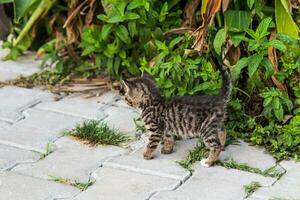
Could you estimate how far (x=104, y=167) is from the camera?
545cm

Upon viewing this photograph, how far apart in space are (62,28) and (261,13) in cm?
220

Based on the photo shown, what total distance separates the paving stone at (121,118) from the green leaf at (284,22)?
130 centimetres

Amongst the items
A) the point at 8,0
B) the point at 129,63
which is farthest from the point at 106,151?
the point at 8,0

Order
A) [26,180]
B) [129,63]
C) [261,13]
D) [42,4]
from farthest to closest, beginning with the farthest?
[42,4]
[129,63]
[261,13]
[26,180]

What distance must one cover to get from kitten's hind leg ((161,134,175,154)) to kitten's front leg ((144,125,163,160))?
0.06m

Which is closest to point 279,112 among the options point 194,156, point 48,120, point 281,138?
point 281,138

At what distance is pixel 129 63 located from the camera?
21.8 feet

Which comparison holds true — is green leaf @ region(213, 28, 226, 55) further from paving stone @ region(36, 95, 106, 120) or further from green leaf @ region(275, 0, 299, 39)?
paving stone @ region(36, 95, 106, 120)

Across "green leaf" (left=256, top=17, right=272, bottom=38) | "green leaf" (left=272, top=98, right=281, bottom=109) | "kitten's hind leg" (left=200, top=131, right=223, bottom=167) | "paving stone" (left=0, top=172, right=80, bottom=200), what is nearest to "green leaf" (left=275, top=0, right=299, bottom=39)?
"green leaf" (left=256, top=17, right=272, bottom=38)

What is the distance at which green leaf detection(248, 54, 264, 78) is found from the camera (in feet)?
18.4

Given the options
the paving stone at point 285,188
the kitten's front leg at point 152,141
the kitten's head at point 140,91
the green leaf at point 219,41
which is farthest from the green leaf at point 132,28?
the paving stone at point 285,188

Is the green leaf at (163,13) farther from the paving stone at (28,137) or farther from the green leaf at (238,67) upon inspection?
the paving stone at (28,137)

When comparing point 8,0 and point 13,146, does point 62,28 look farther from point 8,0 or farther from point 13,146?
point 13,146

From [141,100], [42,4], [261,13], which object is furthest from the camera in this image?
[42,4]
